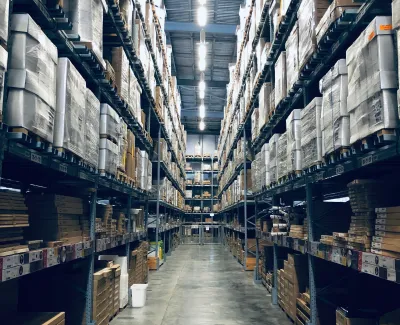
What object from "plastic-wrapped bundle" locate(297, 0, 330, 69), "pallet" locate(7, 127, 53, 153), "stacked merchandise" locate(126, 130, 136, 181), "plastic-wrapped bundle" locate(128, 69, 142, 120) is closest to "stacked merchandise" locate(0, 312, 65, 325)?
"pallet" locate(7, 127, 53, 153)

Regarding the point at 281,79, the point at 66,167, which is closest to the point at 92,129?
the point at 66,167

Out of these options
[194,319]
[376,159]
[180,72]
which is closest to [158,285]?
[194,319]

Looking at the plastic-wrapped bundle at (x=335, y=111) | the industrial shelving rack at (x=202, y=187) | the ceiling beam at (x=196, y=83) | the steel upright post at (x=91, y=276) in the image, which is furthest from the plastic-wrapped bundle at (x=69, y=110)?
the industrial shelving rack at (x=202, y=187)

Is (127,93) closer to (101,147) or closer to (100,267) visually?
(101,147)

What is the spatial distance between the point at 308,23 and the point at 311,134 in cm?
125

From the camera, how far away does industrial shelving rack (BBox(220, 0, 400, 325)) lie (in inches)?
112

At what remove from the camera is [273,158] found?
640 centimetres

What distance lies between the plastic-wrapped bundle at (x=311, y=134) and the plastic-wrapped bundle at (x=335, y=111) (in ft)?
0.88

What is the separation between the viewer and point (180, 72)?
20.0 meters

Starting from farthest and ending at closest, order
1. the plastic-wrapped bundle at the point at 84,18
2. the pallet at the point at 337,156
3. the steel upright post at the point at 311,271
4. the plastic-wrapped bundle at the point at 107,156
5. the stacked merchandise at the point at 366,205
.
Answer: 1. the plastic-wrapped bundle at the point at 107,156
2. the steel upright post at the point at 311,271
3. the plastic-wrapped bundle at the point at 84,18
4. the pallet at the point at 337,156
5. the stacked merchandise at the point at 366,205

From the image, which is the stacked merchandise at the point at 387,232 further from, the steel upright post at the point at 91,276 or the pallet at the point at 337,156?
the steel upright post at the point at 91,276

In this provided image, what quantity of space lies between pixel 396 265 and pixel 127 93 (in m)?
4.68

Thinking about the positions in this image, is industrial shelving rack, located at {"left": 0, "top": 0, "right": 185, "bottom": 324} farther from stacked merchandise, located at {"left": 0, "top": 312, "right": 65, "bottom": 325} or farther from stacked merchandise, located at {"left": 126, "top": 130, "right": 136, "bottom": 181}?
stacked merchandise, located at {"left": 0, "top": 312, "right": 65, "bottom": 325}

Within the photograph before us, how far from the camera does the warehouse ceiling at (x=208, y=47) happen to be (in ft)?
47.9
